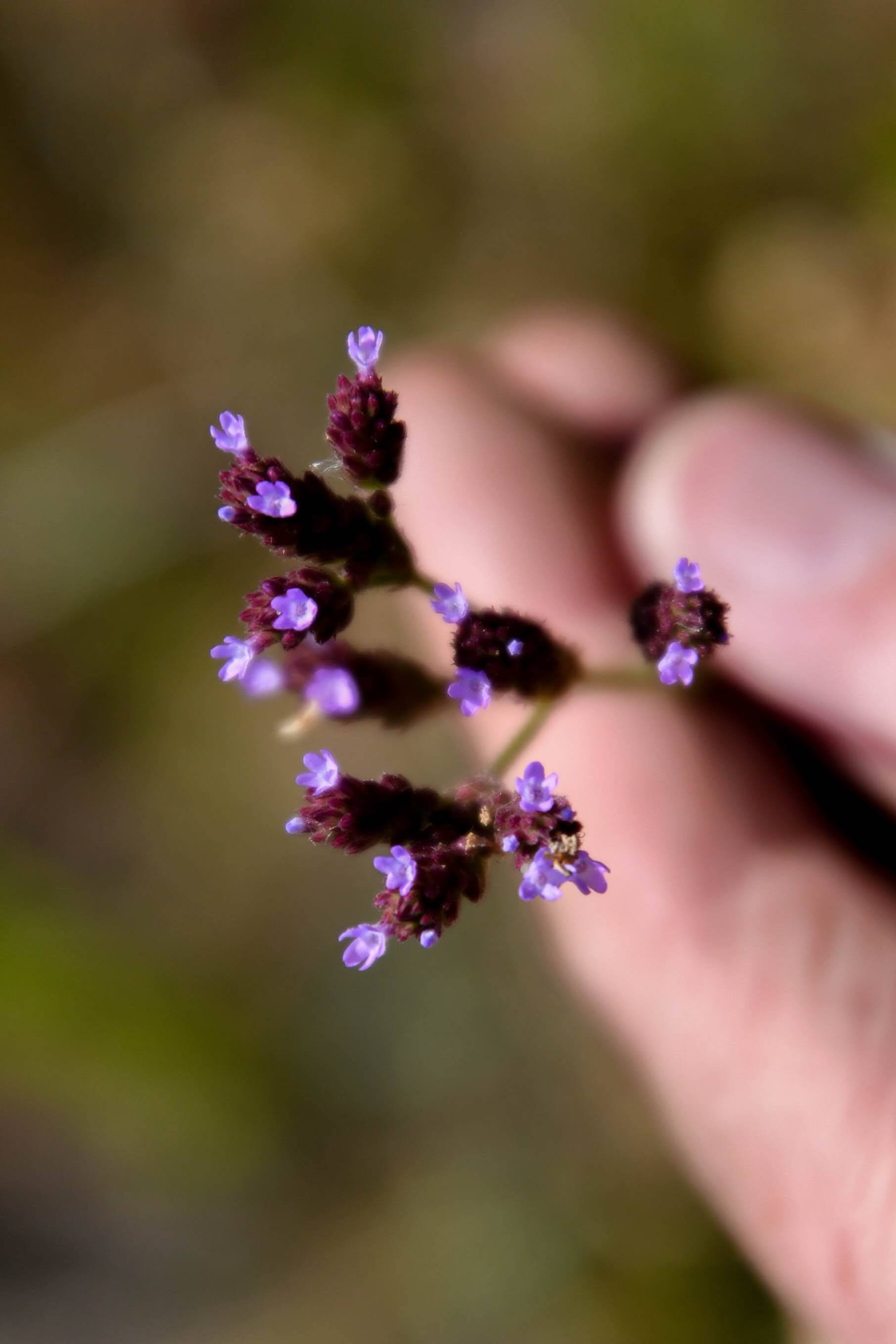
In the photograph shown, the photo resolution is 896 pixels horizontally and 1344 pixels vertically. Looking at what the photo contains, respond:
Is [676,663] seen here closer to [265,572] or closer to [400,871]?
[400,871]

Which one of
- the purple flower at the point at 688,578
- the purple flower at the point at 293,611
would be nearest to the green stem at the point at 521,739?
the purple flower at the point at 688,578

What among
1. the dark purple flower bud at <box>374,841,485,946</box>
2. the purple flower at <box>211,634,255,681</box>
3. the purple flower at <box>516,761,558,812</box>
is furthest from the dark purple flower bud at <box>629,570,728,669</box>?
the purple flower at <box>211,634,255,681</box>

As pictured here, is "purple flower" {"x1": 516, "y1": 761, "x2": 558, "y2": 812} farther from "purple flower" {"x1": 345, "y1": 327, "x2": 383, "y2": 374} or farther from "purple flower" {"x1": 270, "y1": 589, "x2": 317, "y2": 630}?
"purple flower" {"x1": 345, "y1": 327, "x2": 383, "y2": 374}

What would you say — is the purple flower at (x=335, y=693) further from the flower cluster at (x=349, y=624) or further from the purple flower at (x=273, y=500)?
the purple flower at (x=273, y=500)

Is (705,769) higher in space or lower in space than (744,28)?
lower

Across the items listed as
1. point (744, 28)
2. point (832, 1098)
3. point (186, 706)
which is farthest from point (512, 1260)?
point (744, 28)

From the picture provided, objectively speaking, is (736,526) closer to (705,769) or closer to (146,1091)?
(705,769)
